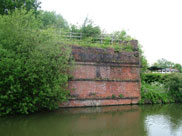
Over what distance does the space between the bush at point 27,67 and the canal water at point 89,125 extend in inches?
34.9

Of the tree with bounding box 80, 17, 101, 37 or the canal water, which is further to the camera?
the tree with bounding box 80, 17, 101, 37

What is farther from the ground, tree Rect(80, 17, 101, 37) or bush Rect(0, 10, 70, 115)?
tree Rect(80, 17, 101, 37)

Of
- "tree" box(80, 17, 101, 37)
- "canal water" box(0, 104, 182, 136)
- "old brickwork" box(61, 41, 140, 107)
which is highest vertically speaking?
"tree" box(80, 17, 101, 37)

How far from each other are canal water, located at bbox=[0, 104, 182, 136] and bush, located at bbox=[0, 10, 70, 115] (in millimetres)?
886

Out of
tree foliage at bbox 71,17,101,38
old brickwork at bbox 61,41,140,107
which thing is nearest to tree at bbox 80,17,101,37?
tree foliage at bbox 71,17,101,38

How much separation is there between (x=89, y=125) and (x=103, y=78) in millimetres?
5945

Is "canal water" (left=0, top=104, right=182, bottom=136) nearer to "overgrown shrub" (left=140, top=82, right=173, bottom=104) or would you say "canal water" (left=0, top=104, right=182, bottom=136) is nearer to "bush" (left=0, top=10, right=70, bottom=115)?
"bush" (left=0, top=10, right=70, bottom=115)

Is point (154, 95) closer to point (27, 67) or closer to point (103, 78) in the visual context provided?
point (103, 78)

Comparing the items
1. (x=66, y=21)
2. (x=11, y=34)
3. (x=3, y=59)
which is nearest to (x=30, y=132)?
(x=3, y=59)

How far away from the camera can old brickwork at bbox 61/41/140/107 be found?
14.2 m

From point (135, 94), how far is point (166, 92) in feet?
13.2

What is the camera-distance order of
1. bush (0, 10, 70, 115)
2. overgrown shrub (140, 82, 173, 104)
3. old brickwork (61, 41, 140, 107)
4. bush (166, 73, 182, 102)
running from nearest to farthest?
bush (0, 10, 70, 115) → old brickwork (61, 41, 140, 107) → overgrown shrub (140, 82, 173, 104) → bush (166, 73, 182, 102)

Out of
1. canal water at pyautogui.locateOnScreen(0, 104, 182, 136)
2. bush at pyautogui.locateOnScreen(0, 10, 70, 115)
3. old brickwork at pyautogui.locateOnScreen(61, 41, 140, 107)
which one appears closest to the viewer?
canal water at pyautogui.locateOnScreen(0, 104, 182, 136)

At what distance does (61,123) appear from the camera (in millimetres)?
9742
